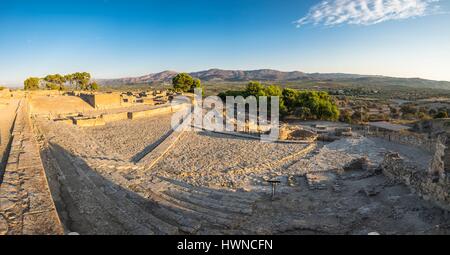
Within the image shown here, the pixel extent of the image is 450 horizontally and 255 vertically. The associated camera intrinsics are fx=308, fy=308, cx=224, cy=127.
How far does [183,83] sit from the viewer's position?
185 ft

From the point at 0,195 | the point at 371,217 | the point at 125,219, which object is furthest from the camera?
the point at 371,217

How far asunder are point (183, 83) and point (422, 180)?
49496 millimetres

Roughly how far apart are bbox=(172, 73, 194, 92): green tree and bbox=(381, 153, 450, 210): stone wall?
1814 inches

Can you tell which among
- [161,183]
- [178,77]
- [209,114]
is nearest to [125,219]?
[161,183]

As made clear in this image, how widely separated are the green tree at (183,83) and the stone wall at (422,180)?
46068 mm

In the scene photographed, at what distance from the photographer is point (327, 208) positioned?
35.1 feet

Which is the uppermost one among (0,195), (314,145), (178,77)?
(178,77)

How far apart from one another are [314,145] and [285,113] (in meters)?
20.5

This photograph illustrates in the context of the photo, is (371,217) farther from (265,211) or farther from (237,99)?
(237,99)

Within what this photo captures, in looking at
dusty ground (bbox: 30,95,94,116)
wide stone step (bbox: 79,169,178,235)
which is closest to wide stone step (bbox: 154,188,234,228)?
wide stone step (bbox: 79,169,178,235)

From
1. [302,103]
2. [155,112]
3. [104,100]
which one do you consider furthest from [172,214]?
[302,103]

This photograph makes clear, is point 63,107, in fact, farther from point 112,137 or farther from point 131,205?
point 131,205

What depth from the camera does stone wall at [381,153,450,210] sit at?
28.5ft

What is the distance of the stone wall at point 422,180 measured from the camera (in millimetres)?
8695
